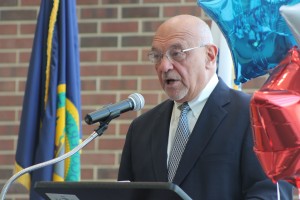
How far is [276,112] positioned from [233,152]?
854mm

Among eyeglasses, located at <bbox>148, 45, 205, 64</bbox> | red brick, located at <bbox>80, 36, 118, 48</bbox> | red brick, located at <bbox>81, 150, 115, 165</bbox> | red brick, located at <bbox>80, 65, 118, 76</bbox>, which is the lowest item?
red brick, located at <bbox>81, 150, 115, 165</bbox>

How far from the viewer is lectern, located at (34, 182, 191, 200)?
1995 millimetres

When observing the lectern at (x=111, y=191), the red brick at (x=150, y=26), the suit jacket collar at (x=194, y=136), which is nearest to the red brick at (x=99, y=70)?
the red brick at (x=150, y=26)

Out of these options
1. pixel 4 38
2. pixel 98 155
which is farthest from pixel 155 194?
pixel 4 38

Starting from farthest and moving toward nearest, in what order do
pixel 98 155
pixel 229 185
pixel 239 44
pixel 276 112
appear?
pixel 98 155 < pixel 229 185 < pixel 239 44 < pixel 276 112

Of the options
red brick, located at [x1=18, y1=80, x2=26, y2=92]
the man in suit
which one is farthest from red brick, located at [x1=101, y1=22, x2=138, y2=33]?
the man in suit

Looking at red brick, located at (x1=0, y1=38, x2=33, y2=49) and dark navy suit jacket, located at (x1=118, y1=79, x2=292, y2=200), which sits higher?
red brick, located at (x1=0, y1=38, x2=33, y2=49)

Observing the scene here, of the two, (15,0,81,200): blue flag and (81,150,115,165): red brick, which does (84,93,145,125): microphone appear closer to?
(15,0,81,200): blue flag

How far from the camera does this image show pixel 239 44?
7.48 feet

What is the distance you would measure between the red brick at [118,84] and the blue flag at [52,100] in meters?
0.59

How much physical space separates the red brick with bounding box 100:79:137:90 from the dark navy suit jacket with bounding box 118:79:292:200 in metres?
1.19

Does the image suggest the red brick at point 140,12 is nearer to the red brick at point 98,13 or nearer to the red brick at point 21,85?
the red brick at point 98,13

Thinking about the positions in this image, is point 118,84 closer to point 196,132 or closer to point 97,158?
point 97,158

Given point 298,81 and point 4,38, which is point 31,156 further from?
point 298,81
